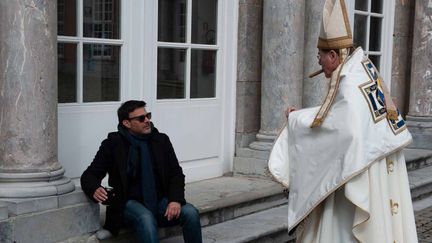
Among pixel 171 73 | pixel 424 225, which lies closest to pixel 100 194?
pixel 171 73

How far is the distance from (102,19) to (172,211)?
188cm

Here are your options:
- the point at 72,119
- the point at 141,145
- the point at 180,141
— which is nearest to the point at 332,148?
the point at 141,145

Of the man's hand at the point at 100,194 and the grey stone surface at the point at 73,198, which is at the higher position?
the man's hand at the point at 100,194

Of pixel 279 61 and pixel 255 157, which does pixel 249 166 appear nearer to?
pixel 255 157

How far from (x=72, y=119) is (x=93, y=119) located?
0.24 metres

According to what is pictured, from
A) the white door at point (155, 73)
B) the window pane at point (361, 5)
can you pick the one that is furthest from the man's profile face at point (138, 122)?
the window pane at point (361, 5)

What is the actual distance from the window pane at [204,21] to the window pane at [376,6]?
10.6 feet

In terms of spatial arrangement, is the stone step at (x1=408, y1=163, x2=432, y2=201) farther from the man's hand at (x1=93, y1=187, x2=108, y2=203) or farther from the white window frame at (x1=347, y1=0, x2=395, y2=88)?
the man's hand at (x1=93, y1=187, x2=108, y2=203)

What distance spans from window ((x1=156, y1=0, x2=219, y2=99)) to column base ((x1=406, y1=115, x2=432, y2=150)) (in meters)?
4.04

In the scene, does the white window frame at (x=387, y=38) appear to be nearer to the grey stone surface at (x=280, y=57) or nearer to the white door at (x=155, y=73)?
the grey stone surface at (x=280, y=57)

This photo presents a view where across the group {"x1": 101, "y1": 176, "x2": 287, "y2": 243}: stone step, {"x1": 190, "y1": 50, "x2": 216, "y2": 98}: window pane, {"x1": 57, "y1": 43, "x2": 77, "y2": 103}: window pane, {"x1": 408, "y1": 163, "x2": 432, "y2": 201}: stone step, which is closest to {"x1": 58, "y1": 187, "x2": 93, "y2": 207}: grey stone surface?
{"x1": 101, "y1": 176, "x2": 287, "y2": 243}: stone step

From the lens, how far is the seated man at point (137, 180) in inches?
171

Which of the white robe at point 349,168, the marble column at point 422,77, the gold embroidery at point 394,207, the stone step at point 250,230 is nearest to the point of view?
the white robe at point 349,168

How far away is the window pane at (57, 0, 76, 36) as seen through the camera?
513 cm
